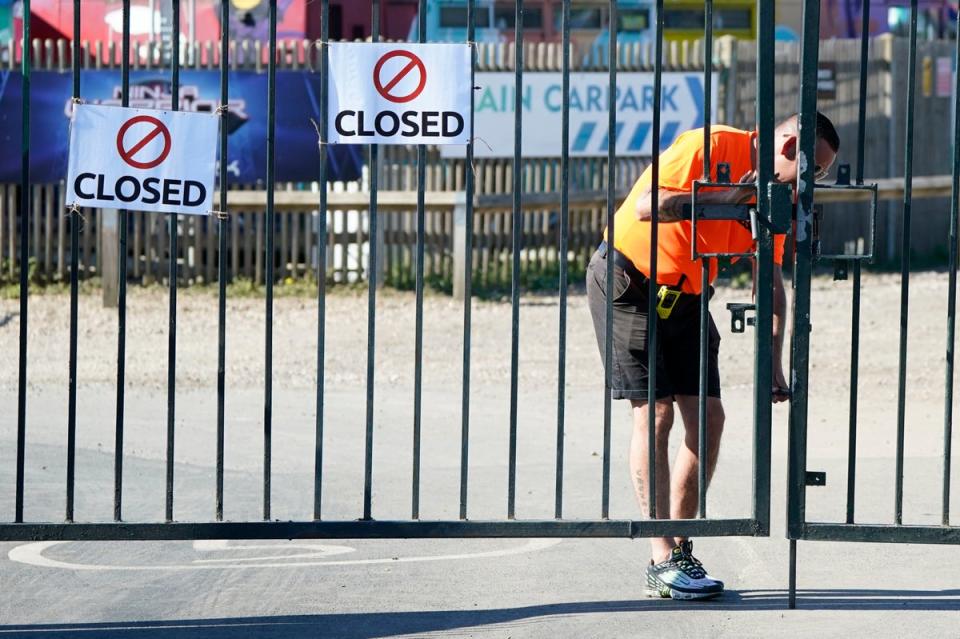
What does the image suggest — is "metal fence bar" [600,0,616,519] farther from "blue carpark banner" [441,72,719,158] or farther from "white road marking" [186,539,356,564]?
"blue carpark banner" [441,72,719,158]

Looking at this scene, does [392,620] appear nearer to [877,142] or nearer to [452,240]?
[452,240]

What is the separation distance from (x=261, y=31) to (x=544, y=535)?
1308cm

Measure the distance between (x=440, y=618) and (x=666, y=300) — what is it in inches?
54.4

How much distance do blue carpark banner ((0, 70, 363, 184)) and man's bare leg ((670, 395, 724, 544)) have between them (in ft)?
29.5

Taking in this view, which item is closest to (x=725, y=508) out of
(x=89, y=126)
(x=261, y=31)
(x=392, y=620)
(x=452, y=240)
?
(x=392, y=620)

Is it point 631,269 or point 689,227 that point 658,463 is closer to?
point 631,269

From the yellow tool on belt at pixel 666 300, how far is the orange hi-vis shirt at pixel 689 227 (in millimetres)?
29

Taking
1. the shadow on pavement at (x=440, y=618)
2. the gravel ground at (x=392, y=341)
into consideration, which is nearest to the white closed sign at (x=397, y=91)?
the shadow on pavement at (x=440, y=618)

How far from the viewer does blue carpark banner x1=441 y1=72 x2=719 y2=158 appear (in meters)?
15.3

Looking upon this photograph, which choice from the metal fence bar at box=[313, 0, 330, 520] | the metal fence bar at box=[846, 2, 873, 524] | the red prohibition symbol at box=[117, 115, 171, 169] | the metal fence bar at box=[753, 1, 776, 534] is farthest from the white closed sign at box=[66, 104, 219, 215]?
the metal fence bar at box=[846, 2, 873, 524]

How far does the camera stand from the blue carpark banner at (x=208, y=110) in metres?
14.2

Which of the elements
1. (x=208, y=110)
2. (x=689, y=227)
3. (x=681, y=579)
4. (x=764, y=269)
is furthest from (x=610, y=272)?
(x=208, y=110)

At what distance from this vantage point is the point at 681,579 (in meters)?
5.39

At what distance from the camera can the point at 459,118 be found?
17.1 feet
